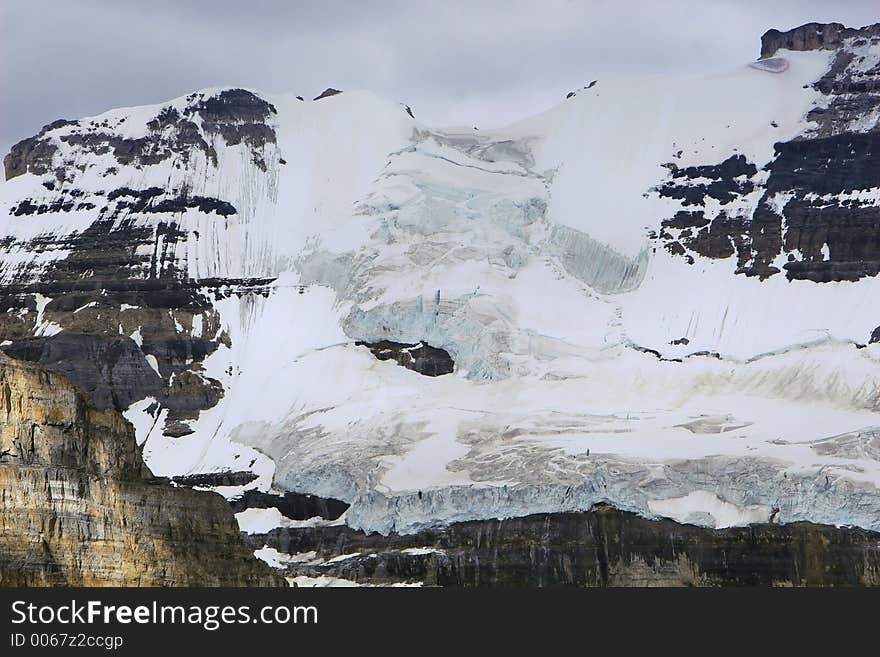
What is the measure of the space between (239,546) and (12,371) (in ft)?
88.0

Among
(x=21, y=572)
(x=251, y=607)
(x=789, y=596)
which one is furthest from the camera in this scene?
(x=789, y=596)

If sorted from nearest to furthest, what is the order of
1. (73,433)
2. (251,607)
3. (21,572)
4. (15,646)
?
(15,646) → (251,607) → (21,572) → (73,433)

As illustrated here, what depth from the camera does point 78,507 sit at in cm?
12862

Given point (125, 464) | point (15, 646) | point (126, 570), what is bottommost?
point (15, 646)

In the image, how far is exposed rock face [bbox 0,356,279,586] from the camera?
126m

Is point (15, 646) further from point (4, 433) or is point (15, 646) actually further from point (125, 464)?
point (125, 464)

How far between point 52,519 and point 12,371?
8.92 metres

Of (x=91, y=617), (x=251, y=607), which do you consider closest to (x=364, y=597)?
(x=251, y=607)

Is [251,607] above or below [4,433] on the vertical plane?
below

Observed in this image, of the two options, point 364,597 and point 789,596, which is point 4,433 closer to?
point 364,597

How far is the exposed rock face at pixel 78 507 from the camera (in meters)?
126

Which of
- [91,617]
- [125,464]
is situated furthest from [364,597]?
[125,464]

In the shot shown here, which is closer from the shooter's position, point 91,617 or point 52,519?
point 91,617

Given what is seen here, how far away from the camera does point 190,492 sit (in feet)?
475
